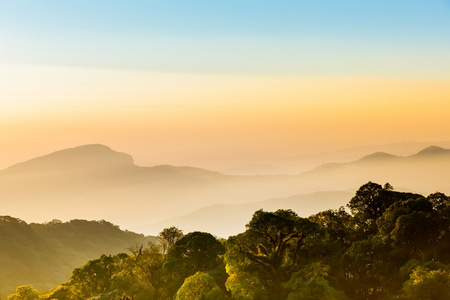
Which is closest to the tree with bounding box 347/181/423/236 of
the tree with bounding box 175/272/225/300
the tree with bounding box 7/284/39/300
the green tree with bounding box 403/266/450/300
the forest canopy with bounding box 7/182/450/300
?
the forest canopy with bounding box 7/182/450/300

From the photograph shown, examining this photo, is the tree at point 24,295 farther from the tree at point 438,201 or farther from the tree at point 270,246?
the tree at point 438,201

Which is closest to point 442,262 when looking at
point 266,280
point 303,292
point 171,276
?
point 303,292

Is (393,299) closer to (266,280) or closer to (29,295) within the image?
(266,280)

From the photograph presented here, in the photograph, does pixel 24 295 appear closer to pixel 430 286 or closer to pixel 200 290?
pixel 200 290

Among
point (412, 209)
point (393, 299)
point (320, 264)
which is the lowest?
point (393, 299)

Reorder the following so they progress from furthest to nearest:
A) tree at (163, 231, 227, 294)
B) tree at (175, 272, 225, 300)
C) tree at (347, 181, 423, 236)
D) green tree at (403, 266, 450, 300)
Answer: tree at (347, 181, 423, 236)
tree at (163, 231, 227, 294)
tree at (175, 272, 225, 300)
green tree at (403, 266, 450, 300)

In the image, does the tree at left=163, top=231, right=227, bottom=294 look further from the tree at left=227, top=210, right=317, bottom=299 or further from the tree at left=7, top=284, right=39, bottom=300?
the tree at left=7, top=284, right=39, bottom=300

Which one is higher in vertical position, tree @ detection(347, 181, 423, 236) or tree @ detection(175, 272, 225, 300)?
tree @ detection(347, 181, 423, 236)

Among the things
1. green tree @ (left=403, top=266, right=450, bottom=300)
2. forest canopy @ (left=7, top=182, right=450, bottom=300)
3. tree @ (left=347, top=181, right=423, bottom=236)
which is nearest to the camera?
green tree @ (left=403, top=266, right=450, bottom=300)

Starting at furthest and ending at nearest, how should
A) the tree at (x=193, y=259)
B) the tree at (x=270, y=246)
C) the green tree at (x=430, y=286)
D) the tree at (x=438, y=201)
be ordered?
1. the tree at (x=193, y=259)
2. the tree at (x=438, y=201)
3. the tree at (x=270, y=246)
4. the green tree at (x=430, y=286)

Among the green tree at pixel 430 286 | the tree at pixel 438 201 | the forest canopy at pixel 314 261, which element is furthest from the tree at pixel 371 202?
the green tree at pixel 430 286

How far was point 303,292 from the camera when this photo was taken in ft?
270

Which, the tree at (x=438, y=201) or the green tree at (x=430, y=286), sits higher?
the tree at (x=438, y=201)

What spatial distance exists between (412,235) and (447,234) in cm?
560
